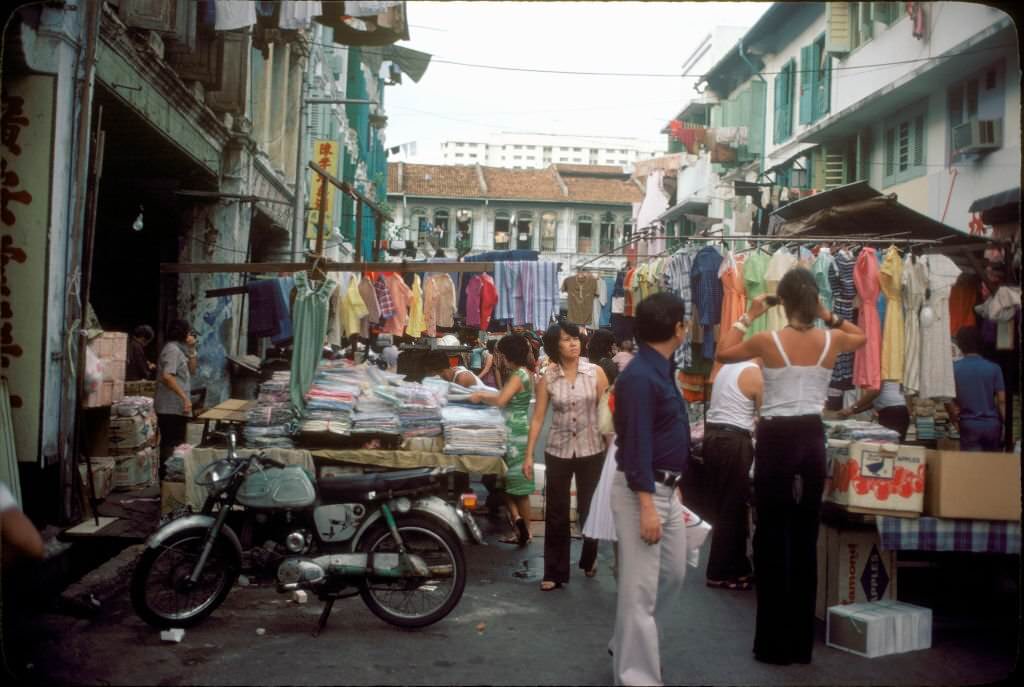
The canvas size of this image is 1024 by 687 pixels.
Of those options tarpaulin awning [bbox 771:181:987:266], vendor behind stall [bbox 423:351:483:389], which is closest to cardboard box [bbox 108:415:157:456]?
vendor behind stall [bbox 423:351:483:389]

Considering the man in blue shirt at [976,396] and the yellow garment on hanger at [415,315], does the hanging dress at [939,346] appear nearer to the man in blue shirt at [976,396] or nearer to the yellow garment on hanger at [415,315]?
the man in blue shirt at [976,396]

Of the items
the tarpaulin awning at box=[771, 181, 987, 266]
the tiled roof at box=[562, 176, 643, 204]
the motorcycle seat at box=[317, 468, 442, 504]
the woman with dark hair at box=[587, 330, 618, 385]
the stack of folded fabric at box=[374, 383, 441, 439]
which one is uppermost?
the tiled roof at box=[562, 176, 643, 204]

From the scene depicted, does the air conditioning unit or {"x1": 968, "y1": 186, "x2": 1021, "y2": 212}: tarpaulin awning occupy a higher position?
the air conditioning unit

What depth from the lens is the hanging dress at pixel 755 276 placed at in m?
9.45

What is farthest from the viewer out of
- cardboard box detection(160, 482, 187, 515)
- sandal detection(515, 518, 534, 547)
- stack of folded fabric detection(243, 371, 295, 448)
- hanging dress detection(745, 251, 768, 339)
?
hanging dress detection(745, 251, 768, 339)

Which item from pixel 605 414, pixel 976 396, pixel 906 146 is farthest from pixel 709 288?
pixel 906 146

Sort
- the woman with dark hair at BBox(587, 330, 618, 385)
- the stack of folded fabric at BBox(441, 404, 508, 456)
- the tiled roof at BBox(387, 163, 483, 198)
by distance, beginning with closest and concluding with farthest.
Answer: the stack of folded fabric at BBox(441, 404, 508, 456)
the woman with dark hair at BBox(587, 330, 618, 385)
the tiled roof at BBox(387, 163, 483, 198)

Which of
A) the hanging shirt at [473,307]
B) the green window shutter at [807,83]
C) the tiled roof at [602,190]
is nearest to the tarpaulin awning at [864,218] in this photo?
the hanging shirt at [473,307]

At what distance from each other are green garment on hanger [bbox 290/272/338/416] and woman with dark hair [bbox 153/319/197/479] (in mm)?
2767

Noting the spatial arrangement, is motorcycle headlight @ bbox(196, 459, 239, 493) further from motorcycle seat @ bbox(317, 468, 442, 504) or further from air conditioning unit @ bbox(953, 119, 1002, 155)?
air conditioning unit @ bbox(953, 119, 1002, 155)

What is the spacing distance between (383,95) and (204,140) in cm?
3392

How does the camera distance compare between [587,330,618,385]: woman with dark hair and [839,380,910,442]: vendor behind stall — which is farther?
[587,330,618,385]: woman with dark hair

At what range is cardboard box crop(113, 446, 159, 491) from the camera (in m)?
11.0

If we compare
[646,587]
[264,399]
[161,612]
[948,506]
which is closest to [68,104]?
[264,399]
